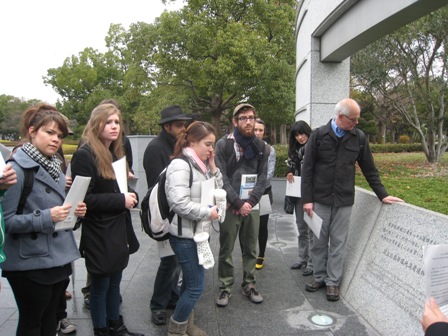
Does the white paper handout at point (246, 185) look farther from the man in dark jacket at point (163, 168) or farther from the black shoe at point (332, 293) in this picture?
the black shoe at point (332, 293)

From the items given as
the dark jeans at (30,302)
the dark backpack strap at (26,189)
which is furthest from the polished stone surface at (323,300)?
the dark backpack strap at (26,189)

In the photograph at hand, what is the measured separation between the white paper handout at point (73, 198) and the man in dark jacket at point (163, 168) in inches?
44.9

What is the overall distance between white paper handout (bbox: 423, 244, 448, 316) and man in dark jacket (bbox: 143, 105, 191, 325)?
2.28 m

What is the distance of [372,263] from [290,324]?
3.29 feet

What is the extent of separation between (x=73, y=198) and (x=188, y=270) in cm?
100

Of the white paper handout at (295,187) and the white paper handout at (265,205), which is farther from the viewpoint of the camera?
the white paper handout at (295,187)

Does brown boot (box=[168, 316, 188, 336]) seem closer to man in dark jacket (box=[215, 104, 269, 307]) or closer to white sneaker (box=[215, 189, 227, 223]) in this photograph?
man in dark jacket (box=[215, 104, 269, 307])

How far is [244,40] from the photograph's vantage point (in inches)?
585

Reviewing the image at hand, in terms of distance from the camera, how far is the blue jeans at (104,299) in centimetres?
278

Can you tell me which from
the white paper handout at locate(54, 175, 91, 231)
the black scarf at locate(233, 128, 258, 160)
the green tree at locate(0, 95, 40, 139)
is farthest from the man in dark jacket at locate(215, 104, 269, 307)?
the green tree at locate(0, 95, 40, 139)

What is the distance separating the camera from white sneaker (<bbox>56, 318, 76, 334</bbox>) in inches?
122

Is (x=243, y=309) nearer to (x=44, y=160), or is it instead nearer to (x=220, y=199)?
(x=220, y=199)

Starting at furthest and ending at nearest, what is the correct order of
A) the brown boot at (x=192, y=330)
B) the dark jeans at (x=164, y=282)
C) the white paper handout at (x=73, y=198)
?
the dark jeans at (x=164, y=282)
the brown boot at (x=192, y=330)
the white paper handout at (x=73, y=198)

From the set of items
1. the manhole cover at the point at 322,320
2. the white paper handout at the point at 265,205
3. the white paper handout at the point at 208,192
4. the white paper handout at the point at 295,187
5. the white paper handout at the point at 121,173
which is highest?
the white paper handout at the point at 121,173
